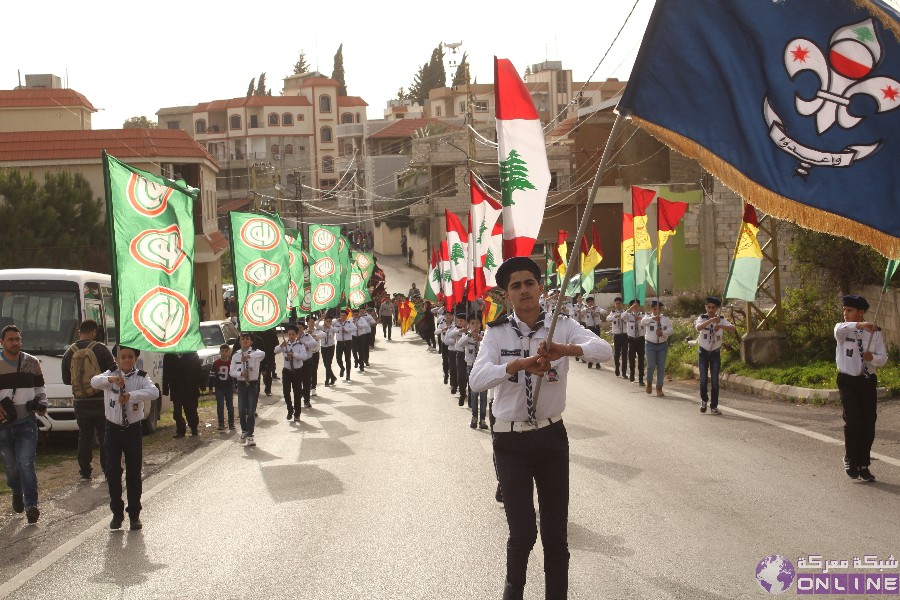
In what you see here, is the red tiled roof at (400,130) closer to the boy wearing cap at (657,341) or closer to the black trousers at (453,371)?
the black trousers at (453,371)

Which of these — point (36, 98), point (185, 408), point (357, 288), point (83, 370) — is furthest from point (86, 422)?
point (36, 98)

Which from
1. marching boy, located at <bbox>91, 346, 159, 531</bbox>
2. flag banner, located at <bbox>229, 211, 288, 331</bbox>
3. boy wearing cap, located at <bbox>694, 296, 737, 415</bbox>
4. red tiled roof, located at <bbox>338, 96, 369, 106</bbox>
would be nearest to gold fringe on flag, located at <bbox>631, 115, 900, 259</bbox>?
marching boy, located at <bbox>91, 346, 159, 531</bbox>

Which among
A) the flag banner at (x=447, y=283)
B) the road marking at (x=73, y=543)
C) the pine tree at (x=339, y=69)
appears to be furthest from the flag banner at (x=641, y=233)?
the pine tree at (x=339, y=69)

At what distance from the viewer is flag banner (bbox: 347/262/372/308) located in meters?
37.6

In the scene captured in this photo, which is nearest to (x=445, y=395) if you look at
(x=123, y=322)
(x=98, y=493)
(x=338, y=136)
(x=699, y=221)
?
(x=98, y=493)

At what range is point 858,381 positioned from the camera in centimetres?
1078

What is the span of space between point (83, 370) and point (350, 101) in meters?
100

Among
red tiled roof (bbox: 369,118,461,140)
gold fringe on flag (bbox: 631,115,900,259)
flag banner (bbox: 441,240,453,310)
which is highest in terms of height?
red tiled roof (bbox: 369,118,461,140)

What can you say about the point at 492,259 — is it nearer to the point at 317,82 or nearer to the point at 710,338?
the point at 710,338

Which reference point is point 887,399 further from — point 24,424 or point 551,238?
point 551,238

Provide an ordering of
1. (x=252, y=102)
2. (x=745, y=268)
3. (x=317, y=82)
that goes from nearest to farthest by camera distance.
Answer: (x=745, y=268)
(x=252, y=102)
(x=317, y=82)

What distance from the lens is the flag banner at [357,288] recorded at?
123 ft

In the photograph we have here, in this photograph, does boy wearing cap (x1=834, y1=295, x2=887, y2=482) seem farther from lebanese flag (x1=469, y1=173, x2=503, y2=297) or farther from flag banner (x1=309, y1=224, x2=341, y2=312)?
flag banner (x1=309, y1=224, x2=341, y2=312)

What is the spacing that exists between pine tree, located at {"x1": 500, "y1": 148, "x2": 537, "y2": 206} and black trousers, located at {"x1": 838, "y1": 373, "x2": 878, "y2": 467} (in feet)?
12.1
